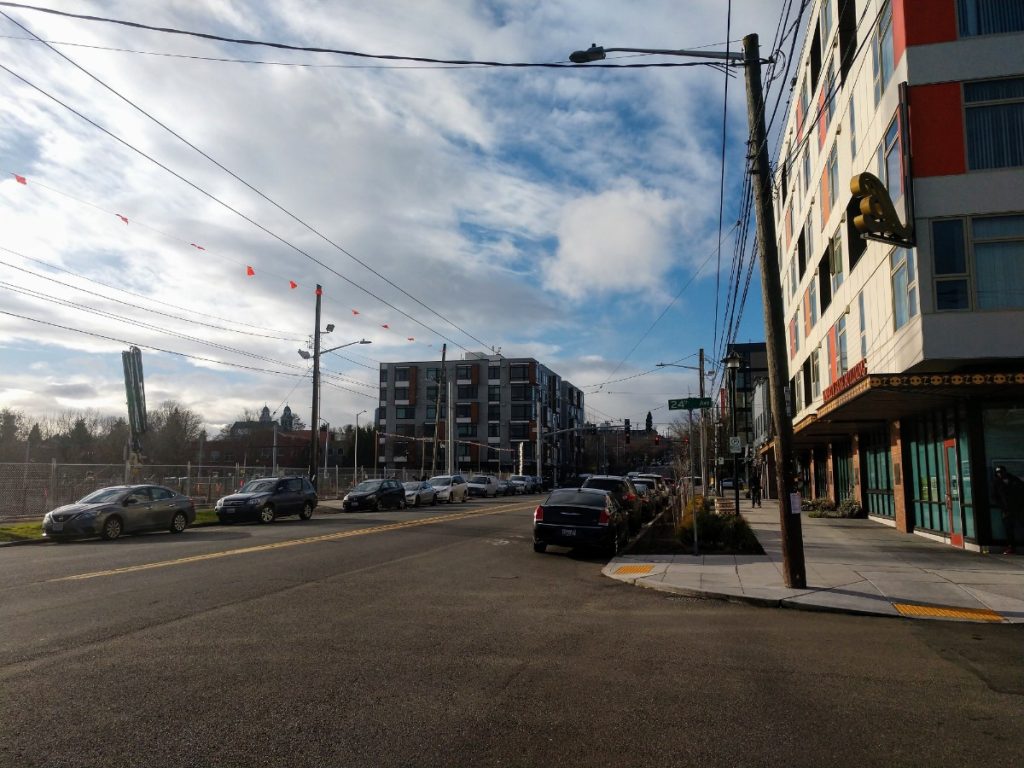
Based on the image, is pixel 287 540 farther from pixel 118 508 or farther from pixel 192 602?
pixel 192 602

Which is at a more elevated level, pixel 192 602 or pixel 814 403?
pixel 814 403

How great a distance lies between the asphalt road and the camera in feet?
15.7

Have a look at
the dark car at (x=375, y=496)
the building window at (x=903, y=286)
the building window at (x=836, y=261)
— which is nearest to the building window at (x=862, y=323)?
the building window at (x=836, y=261)

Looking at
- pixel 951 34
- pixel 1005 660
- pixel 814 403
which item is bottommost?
pixel 1005 660

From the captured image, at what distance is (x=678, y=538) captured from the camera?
17781mm

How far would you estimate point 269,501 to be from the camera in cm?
2634

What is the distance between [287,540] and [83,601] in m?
8.58

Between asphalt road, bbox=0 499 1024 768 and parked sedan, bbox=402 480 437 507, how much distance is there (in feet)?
86.6

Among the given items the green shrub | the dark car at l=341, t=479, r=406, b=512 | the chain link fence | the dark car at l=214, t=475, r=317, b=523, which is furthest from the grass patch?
the green shrub

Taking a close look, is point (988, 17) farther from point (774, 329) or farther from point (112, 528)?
point (112, 528)

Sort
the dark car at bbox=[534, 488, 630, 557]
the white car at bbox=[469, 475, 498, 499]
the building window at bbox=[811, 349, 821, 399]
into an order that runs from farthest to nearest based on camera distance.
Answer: the white car at bbox=[469, 475, 498, 499] < the building window at bbox=[811, 349, 821, 399] < the dark car at bbox=[534, 488, 630, 557]

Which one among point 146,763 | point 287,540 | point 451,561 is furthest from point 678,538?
point 146,763

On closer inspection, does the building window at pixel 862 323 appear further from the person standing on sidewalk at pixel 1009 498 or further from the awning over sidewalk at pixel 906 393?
the person standing on sidewalk at pixel 1009 498

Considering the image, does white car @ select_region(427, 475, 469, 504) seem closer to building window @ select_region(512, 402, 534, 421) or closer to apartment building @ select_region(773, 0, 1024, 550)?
apartment building @ select_region(773, 0, 1024, 550)
